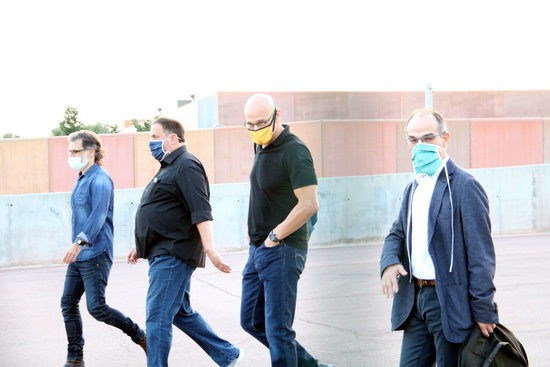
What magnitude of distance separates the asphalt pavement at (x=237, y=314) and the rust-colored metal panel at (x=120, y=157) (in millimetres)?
5903

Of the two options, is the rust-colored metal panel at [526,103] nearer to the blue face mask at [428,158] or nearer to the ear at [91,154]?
the ear at [91,154]

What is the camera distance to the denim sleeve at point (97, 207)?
5.10 meters

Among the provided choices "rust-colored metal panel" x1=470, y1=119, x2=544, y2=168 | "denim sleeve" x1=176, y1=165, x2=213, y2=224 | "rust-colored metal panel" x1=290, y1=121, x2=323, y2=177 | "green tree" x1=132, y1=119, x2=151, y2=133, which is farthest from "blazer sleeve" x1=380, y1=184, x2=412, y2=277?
"green tree" x1=132, y1=119, x2=151, y2=133

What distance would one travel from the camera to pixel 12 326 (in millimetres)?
7039

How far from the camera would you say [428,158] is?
3109mm

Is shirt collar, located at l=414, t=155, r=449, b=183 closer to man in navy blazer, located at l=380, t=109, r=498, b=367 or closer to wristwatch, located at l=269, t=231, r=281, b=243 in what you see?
man in navy blazer, located at l=380, t=109, r=498, b=367

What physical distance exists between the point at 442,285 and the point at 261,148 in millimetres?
1485

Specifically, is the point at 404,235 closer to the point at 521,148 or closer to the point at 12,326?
the point at 12,326

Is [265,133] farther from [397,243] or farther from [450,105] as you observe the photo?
[450,105]

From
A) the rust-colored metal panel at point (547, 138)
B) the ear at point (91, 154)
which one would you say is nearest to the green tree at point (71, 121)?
the ear at point (91, 154)

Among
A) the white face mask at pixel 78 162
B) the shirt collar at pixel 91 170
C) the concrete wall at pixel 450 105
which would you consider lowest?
the shirt collar at pixel 91 170

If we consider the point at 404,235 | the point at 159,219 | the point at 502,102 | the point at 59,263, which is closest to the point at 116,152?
the point at 59,263

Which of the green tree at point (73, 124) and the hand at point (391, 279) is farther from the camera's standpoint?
the green tree at point (73, 124)

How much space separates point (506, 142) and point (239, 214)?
8930 millimetres
